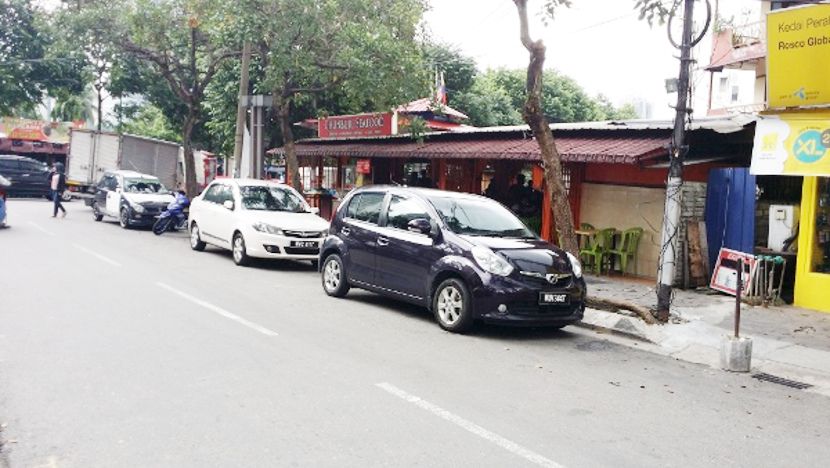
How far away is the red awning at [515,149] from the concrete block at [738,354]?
443 centimetres

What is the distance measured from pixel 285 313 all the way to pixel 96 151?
2183 centimetres

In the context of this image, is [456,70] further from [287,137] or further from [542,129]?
[542,129]

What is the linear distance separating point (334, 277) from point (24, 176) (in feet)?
84.3

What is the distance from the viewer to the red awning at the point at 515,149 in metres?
11.6

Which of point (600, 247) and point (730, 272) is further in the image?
point (600, 247)

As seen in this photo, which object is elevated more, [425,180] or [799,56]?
[799,56]

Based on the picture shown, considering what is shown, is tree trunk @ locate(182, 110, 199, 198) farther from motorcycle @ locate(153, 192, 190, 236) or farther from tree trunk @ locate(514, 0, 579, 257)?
tree trunk @ locate(514, 0, 579, 257)

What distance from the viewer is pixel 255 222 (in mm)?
13164

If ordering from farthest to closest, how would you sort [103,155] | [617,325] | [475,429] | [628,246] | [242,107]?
[103,155] → [242,107] → [628,246] → [617,325] → [475,429]

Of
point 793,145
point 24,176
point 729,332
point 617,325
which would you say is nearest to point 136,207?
point 24,176

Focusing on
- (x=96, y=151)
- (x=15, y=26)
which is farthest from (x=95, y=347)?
(x=15, y=26)

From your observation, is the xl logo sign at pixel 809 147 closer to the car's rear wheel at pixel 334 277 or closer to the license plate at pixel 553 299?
the license plate at pixel 553 299

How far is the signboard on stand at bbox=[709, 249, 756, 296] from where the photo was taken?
10.9 m

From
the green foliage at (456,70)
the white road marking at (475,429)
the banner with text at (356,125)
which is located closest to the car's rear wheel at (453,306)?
the white road marking at (475,429)
